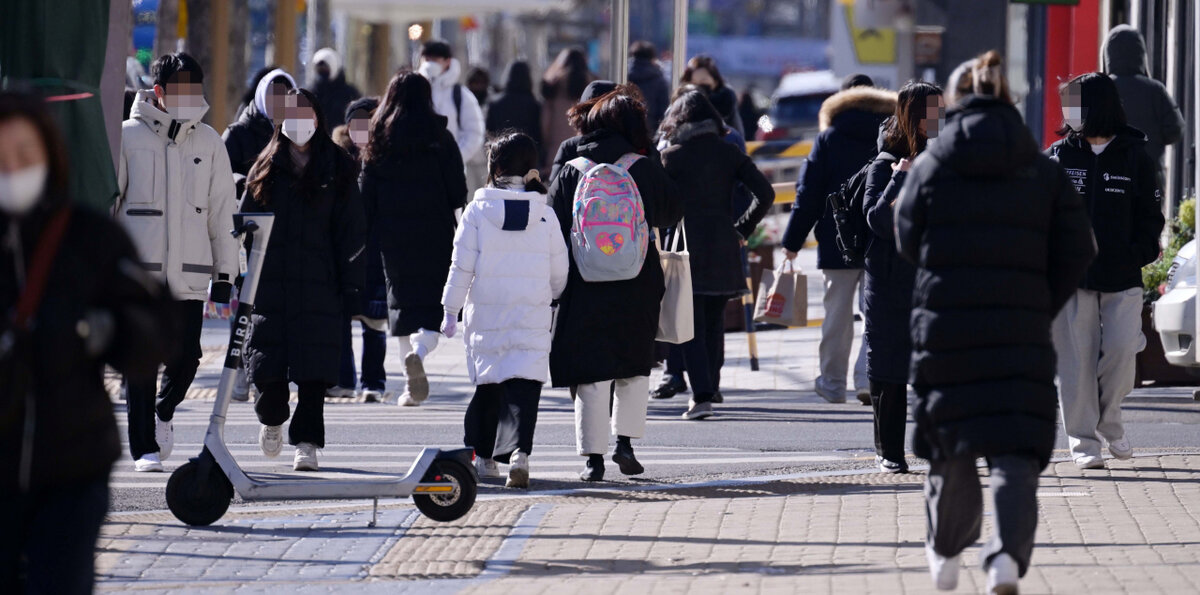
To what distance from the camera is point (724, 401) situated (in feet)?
40.9

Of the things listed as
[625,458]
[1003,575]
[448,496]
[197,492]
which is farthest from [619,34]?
[1003,575]

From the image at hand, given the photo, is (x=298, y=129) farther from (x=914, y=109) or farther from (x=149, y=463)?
(x=914, y=109)

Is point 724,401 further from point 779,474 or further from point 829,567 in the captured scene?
point 829,567

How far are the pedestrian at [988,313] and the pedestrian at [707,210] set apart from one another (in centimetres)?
526

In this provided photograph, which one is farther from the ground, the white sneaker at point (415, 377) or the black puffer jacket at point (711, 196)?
the black puffer jacket at point (711, 196)

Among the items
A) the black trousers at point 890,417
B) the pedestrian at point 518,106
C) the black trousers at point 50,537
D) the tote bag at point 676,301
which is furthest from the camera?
→ the pedestrian at point 518,106

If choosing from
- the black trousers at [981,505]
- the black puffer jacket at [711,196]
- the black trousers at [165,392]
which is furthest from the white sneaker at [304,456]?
the black trousers at [981,505]

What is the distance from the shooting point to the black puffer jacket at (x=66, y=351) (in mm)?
4332

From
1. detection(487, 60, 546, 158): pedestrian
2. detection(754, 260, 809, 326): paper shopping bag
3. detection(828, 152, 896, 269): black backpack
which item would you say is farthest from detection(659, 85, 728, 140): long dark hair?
detection(487, 60, 546, 158): pedestrian

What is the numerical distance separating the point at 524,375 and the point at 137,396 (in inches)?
69.0

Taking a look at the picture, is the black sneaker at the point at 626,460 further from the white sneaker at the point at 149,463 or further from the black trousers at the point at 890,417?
the white sneaker at the point at 149,463

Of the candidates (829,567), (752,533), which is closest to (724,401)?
(752,533)

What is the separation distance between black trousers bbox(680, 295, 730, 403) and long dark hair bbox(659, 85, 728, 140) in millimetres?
972

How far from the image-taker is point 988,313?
5742mm
